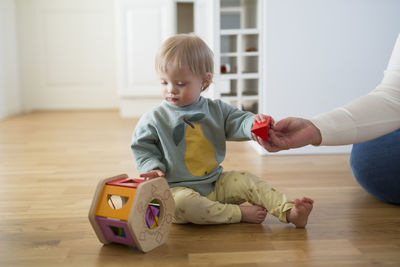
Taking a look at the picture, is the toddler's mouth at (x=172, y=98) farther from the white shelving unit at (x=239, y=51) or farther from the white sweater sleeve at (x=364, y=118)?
the white shelving unit at (x=239, y=51)

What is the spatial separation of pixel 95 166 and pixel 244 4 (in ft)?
3.21

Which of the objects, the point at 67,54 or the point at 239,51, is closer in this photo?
the point at 239,51

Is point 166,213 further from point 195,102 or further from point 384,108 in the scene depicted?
point 384,108

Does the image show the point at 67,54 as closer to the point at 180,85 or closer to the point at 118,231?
the point at 180,85

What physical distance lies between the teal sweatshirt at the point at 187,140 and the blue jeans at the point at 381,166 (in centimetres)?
36

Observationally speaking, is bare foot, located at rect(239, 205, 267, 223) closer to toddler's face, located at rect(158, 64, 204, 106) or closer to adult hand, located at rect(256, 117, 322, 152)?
adult hand, located at rect(256, 117, 322, 152)

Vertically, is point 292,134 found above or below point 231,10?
below

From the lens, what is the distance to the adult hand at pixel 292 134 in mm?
910

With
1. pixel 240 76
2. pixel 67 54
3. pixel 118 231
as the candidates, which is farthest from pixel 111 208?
pixel 67 54

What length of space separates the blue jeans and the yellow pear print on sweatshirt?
43 centimetres

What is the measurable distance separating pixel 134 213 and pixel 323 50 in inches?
49.2

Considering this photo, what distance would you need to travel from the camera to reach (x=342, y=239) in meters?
0.98

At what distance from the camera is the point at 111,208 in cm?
92

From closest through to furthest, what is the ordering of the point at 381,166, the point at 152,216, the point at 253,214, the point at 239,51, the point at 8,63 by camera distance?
1. the point at 152,216
2. the point at 253,214
3. the point at 381,166
4. the point at 239,51
5. the point at 8,63
